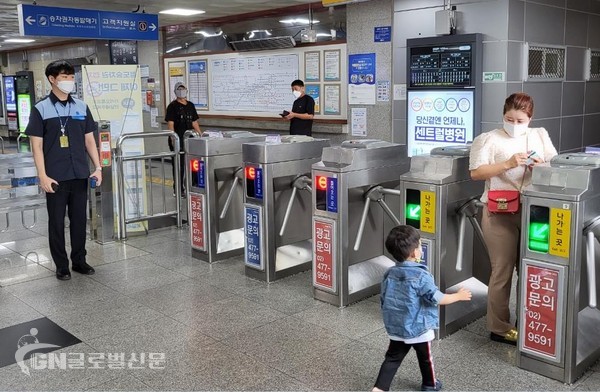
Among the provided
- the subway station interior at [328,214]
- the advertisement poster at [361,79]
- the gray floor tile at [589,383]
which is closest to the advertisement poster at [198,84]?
the subway station interior at [328,214]

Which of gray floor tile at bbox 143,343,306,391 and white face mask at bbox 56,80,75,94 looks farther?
white face mask at bbox 56,80,75,94

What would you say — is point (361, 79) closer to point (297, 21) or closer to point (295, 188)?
point (297, 21)

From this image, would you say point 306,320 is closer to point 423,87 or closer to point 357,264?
point 357,264

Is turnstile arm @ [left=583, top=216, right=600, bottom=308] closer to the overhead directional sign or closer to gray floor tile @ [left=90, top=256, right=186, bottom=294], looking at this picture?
gray floor tile @ [left=90, top=256, right=186, bottom=294]

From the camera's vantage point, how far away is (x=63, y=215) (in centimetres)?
415

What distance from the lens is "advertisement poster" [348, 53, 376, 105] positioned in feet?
20.8

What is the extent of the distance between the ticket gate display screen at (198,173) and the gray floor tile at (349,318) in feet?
4.69

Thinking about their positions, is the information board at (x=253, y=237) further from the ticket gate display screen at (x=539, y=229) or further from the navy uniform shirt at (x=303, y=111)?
the navy uniform shirt at (x=303, y=111)

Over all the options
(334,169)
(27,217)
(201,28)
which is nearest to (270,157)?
(334,169)

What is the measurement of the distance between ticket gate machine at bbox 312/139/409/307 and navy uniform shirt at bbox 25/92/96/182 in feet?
5.25

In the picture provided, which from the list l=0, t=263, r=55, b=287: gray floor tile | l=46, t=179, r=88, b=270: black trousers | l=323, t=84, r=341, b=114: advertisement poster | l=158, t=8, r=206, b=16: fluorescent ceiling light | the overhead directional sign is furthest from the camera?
l=158, t=8, r=206, b=16: fluorescent ceiling light

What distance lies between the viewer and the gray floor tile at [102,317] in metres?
3.31

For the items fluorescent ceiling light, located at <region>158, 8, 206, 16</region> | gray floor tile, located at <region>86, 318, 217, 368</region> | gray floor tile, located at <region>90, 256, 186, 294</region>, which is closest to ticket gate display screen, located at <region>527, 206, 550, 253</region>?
gray floor tile, located at <region>86, 318, 217, 368</region>

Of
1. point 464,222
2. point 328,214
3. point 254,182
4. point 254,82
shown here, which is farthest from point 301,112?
point 464,222
